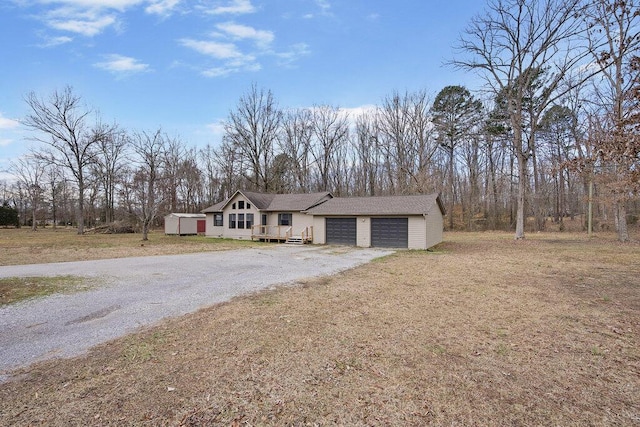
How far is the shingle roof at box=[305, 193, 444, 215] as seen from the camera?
17484mm

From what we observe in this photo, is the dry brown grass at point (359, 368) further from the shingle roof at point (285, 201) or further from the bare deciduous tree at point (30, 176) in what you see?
the bare deciduous tree at point (30, 176)

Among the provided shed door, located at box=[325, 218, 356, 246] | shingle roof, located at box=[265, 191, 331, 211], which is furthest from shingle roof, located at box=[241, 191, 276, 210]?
shed door, located at box=[325, 218, 356, 246]

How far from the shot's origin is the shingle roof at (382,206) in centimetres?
1748

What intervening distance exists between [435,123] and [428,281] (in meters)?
23.9

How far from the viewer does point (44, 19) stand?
35.2 feet

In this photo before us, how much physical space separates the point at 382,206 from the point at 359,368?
15.7 meters

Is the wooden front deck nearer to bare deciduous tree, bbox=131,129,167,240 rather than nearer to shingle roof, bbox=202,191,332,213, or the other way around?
shingle roof, bbox=202,191,332,213

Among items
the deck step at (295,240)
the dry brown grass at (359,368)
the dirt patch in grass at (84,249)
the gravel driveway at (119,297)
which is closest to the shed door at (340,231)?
the deck step at (295,240)

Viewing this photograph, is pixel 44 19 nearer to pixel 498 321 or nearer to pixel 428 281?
pixel 428 281

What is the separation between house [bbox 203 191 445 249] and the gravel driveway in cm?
668

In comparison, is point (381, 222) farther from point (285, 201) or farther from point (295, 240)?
point (285, 201)

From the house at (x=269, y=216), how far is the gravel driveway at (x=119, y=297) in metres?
9.67

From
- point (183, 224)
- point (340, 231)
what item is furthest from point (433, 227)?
point (183, 224)

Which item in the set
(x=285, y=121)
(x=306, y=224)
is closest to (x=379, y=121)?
(x=285, y=121)
